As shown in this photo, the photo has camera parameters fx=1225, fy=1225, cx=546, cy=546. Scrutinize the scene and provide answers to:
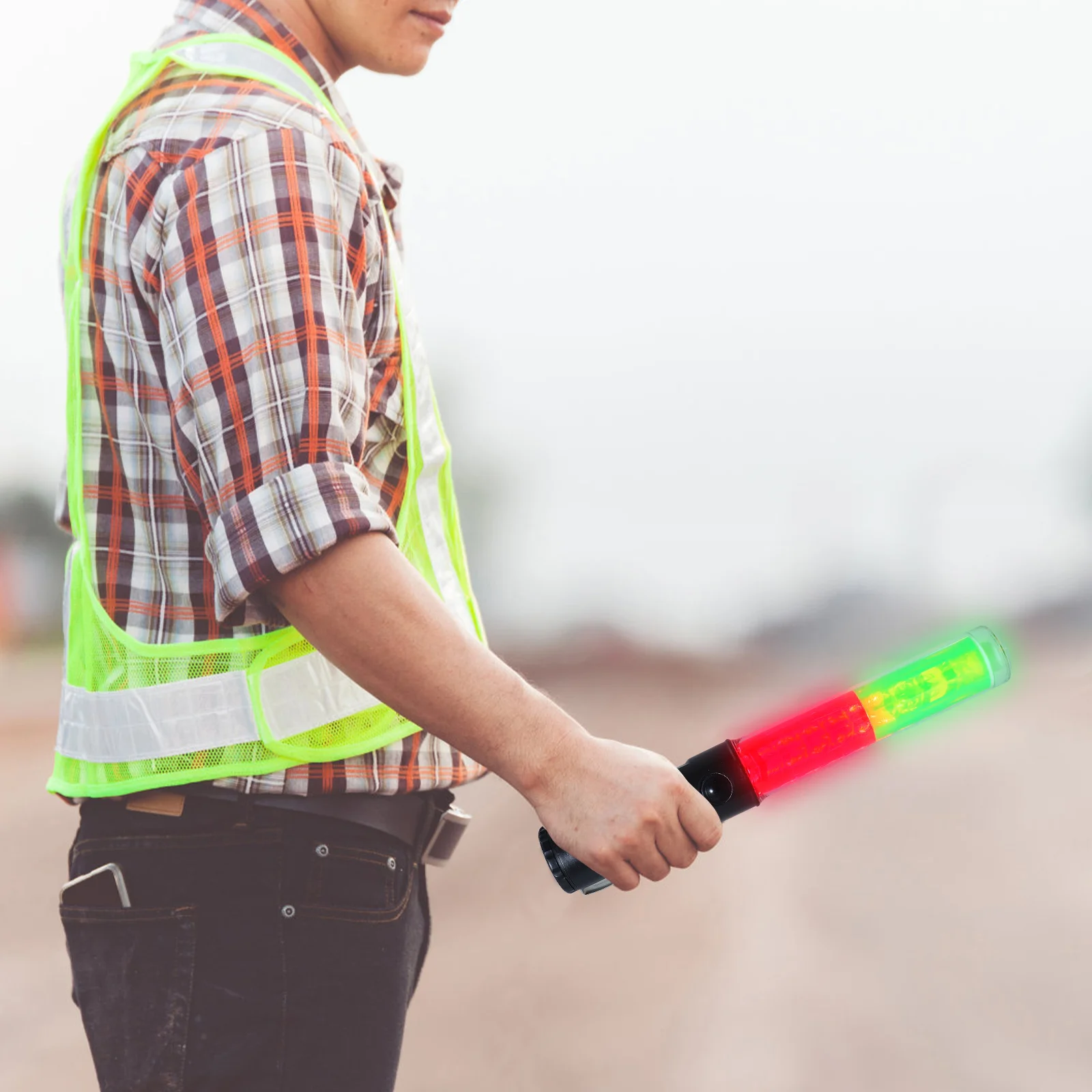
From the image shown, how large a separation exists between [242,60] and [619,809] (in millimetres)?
524

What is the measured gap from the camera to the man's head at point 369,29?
2.84 ft

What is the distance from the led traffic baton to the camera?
0.78m

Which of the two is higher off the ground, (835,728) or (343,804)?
(835,728)

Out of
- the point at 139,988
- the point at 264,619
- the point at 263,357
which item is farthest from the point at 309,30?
the point at 139,988

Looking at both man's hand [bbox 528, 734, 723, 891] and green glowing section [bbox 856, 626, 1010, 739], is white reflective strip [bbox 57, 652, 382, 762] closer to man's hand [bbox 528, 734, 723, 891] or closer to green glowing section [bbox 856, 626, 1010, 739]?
man's hand [bbox 528, 734, 723, 891]

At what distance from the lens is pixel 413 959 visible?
88 cm

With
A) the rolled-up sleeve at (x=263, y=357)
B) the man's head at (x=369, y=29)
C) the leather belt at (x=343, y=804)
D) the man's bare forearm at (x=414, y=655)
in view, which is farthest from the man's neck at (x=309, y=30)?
the leather belt at (x=343, y=804)

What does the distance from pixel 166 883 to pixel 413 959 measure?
0.62 ft

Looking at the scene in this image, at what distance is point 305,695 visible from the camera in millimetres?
795

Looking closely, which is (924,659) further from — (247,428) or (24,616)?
(24,616)

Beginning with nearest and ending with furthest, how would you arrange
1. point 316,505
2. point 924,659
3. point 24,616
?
point 316,505, point 924,659, point 24,616

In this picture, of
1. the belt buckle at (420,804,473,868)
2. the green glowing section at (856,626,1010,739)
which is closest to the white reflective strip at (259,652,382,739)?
the belt buckle at (420,804,473,868)

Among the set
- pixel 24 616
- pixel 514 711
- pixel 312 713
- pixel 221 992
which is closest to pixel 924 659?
pixel 514 711

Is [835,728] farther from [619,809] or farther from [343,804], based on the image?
[343,804]
